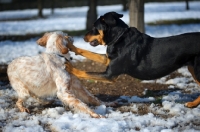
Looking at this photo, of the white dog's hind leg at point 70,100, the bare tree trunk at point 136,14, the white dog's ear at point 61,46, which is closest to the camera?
the white dog's hind leg at point 70,100

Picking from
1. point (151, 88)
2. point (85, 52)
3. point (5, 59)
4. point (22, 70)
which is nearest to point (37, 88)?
point (22, 70)

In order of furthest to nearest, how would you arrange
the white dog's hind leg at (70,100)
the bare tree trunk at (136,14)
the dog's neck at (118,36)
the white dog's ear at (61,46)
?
the bare tree trunk at (136,14) → the white dog's ear at (61,46) → the dog's neck at (118,36) → the white dog's hind leg at (70,100)

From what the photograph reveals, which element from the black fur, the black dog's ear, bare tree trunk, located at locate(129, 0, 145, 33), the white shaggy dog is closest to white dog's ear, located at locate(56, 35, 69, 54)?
the white shaggy dog

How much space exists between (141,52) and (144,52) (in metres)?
0.05

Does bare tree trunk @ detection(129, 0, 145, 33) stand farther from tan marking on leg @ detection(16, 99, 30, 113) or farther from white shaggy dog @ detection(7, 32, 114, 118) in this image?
tan marking on leg @ detection(16, 99, 30, 113)

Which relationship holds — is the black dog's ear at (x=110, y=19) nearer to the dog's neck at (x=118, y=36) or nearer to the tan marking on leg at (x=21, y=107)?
the dog's neck at (x=118, y=36)

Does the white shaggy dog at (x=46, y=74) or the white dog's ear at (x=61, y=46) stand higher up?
the white dog's ear at (x=61, y=46)

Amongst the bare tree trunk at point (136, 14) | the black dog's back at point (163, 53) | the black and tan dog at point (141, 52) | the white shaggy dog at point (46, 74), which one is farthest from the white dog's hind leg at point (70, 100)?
the bare tree trunk at point (136, 14)

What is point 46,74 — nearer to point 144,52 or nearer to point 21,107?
point 21,107

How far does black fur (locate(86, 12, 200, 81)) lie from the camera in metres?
4.73

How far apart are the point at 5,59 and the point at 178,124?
653cm

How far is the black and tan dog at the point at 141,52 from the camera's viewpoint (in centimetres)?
473

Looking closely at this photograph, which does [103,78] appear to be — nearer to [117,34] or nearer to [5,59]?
[117,34]

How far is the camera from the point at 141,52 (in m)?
4.85
